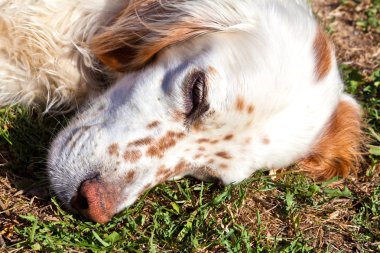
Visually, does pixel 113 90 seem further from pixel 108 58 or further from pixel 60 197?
pixel 60 197

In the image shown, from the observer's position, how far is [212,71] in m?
3.05

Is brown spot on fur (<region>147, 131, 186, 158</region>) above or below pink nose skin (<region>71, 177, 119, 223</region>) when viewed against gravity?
above

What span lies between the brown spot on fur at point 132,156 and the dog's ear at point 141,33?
512mm

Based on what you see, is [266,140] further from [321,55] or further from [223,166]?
[321,55]

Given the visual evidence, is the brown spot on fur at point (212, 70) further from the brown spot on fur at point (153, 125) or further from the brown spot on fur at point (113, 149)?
the brown spot on fur at point (113, 149)

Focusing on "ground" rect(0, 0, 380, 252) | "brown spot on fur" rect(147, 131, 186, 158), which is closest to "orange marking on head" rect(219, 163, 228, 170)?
"ground" rect(0, 0, 380, 252)

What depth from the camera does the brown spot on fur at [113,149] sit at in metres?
2.94

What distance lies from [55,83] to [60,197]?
83 cm

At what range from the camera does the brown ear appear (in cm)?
365

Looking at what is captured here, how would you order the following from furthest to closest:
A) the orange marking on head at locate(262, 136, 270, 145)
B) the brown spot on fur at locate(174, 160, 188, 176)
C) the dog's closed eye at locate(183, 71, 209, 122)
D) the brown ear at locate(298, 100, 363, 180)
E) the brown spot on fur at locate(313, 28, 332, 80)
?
the brown ear at locate(298, 100, 363, 180) → the brown spot on fur at locate(313, 28, 332, 80) → the orange marking on head at locate(262, 136, 270, 145) → the brown spot on fur at locate(174, 160, 188, 176) → the dog's closed eye at locate(183, 71, 209, 122)

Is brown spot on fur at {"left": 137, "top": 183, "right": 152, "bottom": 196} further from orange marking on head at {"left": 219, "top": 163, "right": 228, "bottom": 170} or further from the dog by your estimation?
orange marking on head at {"left": 219, "top": 163, "right": 228, "bottom": 170}

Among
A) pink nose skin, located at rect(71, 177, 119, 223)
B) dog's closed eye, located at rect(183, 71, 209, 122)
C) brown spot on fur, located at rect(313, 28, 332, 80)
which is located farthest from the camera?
brown spot on fur, located at rect(313, 28, 332, 80)

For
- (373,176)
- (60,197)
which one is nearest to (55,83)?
(60,197)

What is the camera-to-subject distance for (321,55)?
3406mm
